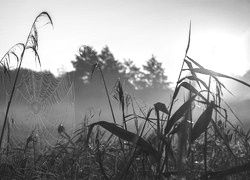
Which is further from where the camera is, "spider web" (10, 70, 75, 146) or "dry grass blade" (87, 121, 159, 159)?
"spider web" (10, 70, 75, 146)

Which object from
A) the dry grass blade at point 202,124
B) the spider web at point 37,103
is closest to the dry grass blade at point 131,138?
the dry grass blade at point 202,124

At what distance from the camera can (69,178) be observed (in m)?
2.19

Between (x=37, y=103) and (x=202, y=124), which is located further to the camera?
(x=37, y=103)

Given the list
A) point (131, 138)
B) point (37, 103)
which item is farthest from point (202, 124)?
point (37, 103)

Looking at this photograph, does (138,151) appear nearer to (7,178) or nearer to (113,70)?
(7,178)

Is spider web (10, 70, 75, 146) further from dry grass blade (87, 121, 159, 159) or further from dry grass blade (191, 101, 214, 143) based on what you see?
dry grass blade (191, 101, 214, 143)

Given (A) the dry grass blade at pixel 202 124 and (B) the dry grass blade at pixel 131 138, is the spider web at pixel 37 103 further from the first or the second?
(A) the dry grass blade at pixel 202 124

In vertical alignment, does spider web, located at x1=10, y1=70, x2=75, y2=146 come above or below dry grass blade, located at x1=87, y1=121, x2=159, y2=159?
above

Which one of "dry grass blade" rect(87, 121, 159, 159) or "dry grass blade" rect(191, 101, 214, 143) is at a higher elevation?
"dry grass blade" rect(191, 101, 214, 143)

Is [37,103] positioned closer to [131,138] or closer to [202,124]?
[131,138]

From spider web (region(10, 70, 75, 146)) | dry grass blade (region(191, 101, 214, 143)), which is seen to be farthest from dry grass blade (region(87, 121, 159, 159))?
spider web (region(10, 70, 75, 146))

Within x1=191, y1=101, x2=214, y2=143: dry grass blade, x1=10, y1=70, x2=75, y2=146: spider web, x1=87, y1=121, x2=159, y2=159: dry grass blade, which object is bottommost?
x1=87, y1=121, x2=159, y2=159: dry grass blade

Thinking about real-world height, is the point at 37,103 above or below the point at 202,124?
above

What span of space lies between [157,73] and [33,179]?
3237 inches
